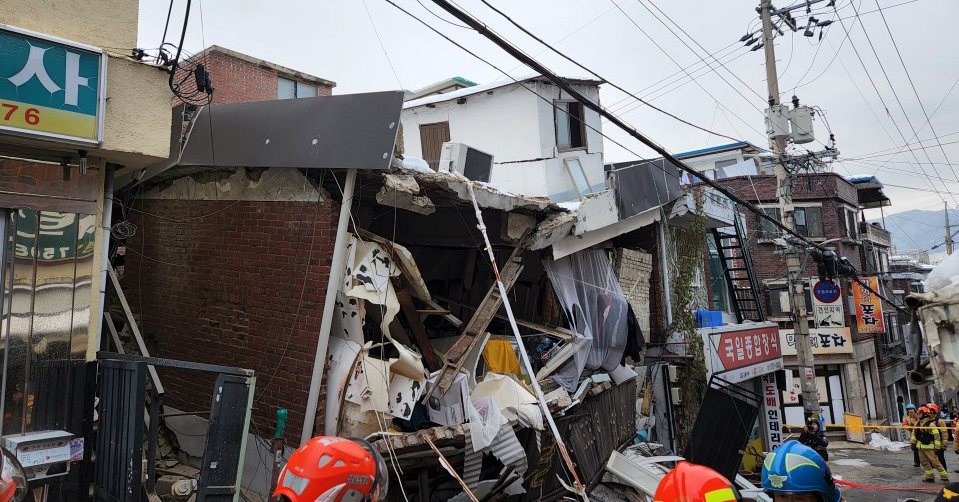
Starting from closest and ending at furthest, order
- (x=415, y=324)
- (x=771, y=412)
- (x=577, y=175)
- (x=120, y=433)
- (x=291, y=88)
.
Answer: (x=120, y=433), (x=415, y=324), (x=577, y=175), (x=771, y=412), (x=291, y=88)

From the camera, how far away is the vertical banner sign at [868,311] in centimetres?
2461

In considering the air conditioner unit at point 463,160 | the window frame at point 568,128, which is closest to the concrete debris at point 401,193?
the air conditioner unit at point 463,160

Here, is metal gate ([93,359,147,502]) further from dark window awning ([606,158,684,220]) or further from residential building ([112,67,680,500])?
dark window awning ([606,158,684,220])

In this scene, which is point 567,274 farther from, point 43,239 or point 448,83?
point 448,83

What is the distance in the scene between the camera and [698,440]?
10289mm

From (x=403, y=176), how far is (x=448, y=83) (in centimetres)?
1274

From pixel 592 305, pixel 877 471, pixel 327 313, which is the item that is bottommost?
pixel 877 471

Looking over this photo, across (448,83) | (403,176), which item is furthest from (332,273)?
(448,83)

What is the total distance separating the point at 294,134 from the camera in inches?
240

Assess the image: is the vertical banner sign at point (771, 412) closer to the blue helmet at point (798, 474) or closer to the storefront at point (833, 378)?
the storefront at point (833, 378)

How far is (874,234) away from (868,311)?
1403 centimetres

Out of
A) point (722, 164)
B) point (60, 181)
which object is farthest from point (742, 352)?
point (722, 164)

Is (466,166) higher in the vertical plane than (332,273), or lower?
higher

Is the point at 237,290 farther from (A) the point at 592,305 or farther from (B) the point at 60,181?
(A) the point at 592,305
